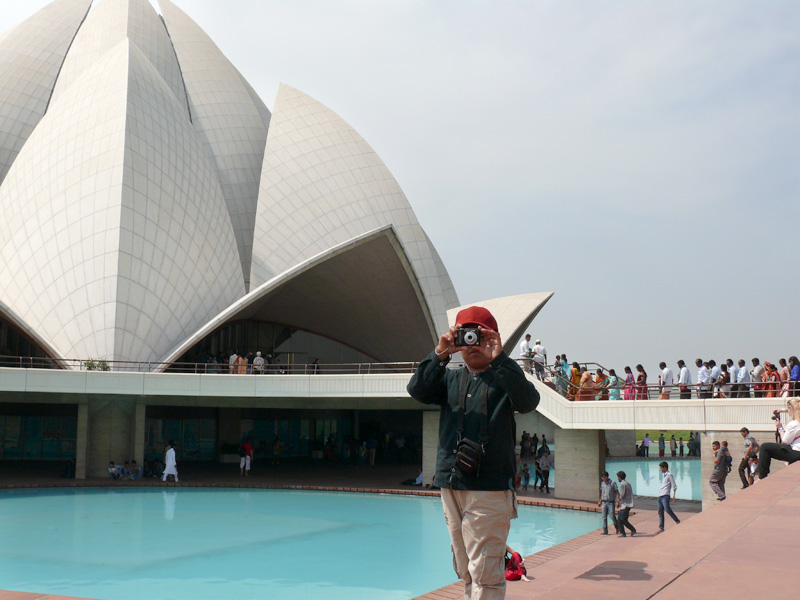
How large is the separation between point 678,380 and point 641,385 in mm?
1599

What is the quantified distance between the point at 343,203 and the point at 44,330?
1316 cm

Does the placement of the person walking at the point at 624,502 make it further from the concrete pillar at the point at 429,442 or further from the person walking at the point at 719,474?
the concrete pillar at the point at 429,442

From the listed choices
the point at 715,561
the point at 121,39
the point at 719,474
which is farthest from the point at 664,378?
the point at 121,39

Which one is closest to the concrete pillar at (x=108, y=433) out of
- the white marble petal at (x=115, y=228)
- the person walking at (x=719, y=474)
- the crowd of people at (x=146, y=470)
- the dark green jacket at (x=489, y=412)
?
the crowd of people at (x=146, y=470)

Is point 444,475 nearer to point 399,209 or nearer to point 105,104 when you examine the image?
point 105,104

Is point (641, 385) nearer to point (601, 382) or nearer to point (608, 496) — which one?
point (601, 382)

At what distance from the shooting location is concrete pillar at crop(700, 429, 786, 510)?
1327cm

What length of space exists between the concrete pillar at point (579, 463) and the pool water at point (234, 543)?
5.20ft

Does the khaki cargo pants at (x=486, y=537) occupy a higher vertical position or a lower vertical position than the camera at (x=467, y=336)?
lower

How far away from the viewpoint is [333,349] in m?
34.8

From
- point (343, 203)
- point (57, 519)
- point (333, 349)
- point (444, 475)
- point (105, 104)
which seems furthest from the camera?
point (333, 349)

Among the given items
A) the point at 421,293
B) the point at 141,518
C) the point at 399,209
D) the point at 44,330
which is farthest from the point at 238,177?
the point at 141,518

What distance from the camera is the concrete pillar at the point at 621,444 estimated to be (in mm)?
32656

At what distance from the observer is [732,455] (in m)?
13.8
